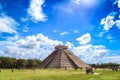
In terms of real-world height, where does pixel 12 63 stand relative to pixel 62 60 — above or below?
below

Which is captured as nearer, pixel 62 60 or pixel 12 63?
pixel 62 60

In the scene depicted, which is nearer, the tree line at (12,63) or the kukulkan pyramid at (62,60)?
the kukulkan pyramid at (62,60)

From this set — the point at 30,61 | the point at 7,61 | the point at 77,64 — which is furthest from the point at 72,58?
the point at 7,61

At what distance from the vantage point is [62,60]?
5226 inches

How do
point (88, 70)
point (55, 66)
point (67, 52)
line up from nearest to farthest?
point (88, 70) < point (55, 66) < point (67, 52)

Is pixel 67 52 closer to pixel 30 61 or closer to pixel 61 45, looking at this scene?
pixel 61 45

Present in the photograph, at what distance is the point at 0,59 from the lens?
452 feet

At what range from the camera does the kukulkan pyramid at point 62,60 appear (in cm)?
12838

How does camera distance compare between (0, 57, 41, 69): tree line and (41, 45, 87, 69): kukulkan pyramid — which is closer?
(41, 45, 87, 69): kukulkan pyramid

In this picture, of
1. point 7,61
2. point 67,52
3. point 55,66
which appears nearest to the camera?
point 55,66

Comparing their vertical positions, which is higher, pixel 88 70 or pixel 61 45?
pixel 61 45

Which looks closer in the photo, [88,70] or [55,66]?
[88,70]

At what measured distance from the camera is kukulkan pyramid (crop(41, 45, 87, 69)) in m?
128

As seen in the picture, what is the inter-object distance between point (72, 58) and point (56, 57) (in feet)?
33.5
